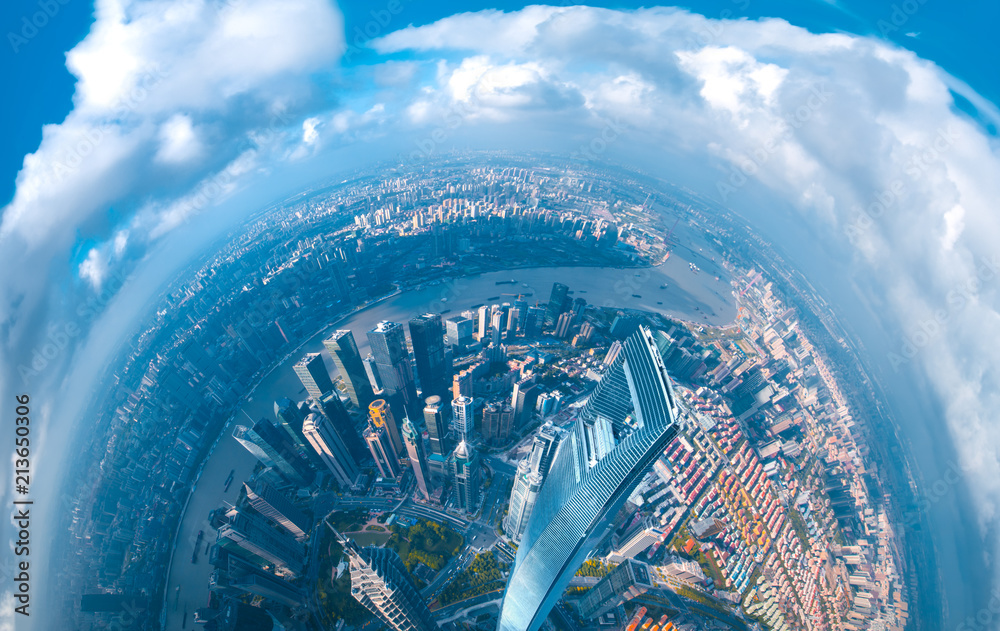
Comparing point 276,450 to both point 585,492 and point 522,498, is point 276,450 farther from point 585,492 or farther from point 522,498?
point 585,492

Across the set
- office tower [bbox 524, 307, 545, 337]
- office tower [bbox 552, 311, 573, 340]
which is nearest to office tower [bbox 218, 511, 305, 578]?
office tower [bbox 524, 307, 545, 337]

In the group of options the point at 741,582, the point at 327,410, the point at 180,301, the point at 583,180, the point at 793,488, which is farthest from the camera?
the point at 583,180

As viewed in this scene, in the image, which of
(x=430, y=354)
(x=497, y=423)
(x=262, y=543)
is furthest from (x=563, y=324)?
(x=262, y=543)

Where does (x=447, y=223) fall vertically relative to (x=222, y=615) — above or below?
above

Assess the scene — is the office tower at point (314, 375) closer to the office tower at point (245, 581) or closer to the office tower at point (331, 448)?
the office tower at point (331, 448)

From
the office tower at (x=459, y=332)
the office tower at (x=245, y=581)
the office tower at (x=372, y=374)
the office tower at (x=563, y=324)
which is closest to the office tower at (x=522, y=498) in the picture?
the office tower at (x=245, y=581)

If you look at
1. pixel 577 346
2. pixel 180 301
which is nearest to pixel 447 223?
pixel 577 346

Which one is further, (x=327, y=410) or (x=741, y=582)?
(x=327, y=410)

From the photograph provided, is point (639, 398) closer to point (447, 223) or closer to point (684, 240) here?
point (447, 223)
